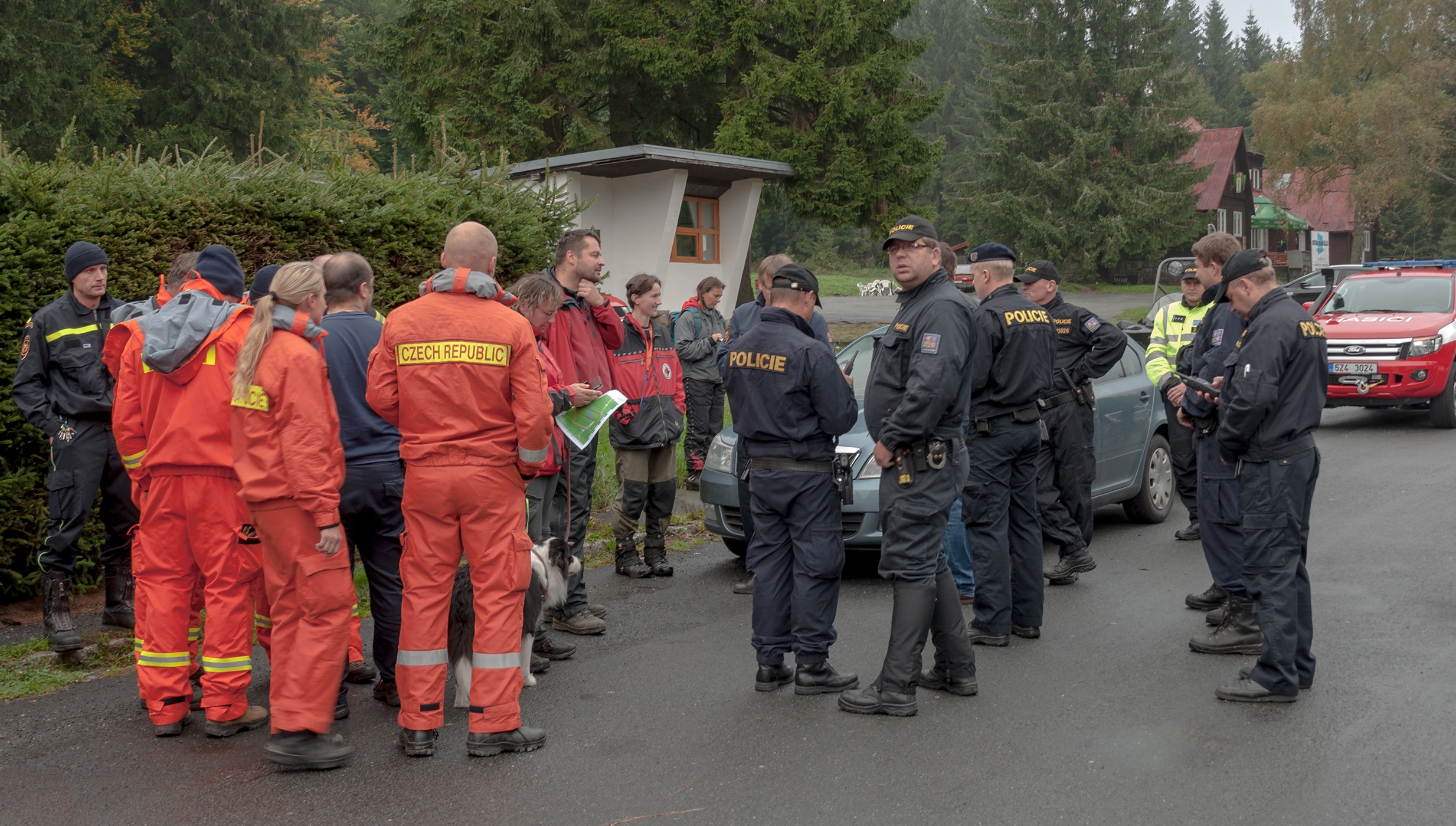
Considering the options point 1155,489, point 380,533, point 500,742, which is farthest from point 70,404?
point 1155,489

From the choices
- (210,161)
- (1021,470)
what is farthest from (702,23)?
(1021,470)

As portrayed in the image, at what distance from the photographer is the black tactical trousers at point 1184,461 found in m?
8.20

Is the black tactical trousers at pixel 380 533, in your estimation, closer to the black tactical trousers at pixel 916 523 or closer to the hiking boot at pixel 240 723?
the hiking boot at pixel 240 723

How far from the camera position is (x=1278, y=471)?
16.5ft

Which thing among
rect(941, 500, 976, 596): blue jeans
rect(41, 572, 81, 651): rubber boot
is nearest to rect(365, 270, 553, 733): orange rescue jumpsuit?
rect(41, 572, 81, 651): rubber boot

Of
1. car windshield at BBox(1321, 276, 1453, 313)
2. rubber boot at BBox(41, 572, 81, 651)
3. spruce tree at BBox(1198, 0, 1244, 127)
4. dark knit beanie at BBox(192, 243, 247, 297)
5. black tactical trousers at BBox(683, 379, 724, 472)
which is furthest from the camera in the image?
spruce tree at BBox(1198, 0, 1244, 127)

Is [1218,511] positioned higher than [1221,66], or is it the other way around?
[1221,66]

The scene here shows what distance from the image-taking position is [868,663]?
567cm

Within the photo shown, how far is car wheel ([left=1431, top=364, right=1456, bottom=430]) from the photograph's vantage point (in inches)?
551

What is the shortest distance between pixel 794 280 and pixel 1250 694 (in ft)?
9.19

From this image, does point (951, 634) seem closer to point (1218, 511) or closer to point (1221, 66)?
point (1218, 511)

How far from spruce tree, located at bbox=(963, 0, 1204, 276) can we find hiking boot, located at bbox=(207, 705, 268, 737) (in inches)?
1668

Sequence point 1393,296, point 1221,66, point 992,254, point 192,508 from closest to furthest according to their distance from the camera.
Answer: point 192,508, point 992,254, point 1393,296, point 1221,66

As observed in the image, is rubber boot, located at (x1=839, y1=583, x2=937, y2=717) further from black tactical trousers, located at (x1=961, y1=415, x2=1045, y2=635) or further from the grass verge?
the grass verge
